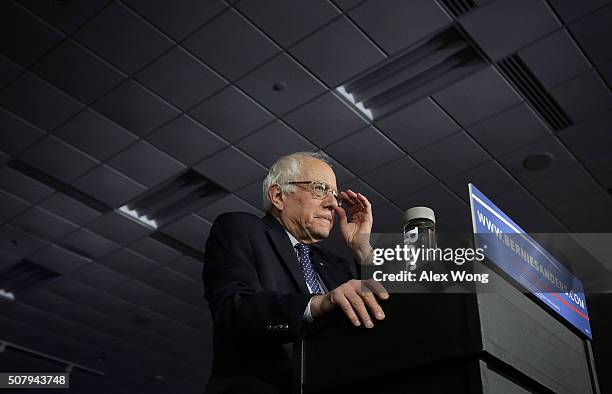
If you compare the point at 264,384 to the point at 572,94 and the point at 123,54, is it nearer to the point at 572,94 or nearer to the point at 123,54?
the point at 123,54

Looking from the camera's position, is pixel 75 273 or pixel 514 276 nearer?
pixel 514 276

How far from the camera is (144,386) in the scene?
1088 centimetres

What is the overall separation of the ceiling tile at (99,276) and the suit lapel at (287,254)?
5958 millimetres

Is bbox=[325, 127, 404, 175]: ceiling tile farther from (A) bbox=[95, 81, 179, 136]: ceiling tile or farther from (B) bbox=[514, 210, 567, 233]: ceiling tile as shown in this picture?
(B) bbox=[514, 210, 567, 233]: ceiling tile

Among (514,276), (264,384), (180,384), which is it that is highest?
(180,384)

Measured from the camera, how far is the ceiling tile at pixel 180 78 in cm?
432

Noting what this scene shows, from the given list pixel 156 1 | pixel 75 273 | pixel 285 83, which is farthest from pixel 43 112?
pixel 75 273

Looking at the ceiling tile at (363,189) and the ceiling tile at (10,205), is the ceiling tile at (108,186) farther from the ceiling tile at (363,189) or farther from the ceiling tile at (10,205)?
the ceiling tile at (363,189)

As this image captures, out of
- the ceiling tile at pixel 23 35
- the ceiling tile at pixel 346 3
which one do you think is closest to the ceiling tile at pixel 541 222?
the ceiling tile at pixel 346 3

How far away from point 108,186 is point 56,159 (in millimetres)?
508

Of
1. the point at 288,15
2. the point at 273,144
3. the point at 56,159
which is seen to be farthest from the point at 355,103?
the point at 56,159

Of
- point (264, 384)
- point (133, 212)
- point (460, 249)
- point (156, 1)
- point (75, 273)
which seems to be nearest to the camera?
point (460, 249)

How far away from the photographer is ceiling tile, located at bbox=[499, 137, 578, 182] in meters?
4.89

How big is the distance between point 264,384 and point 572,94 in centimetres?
397
